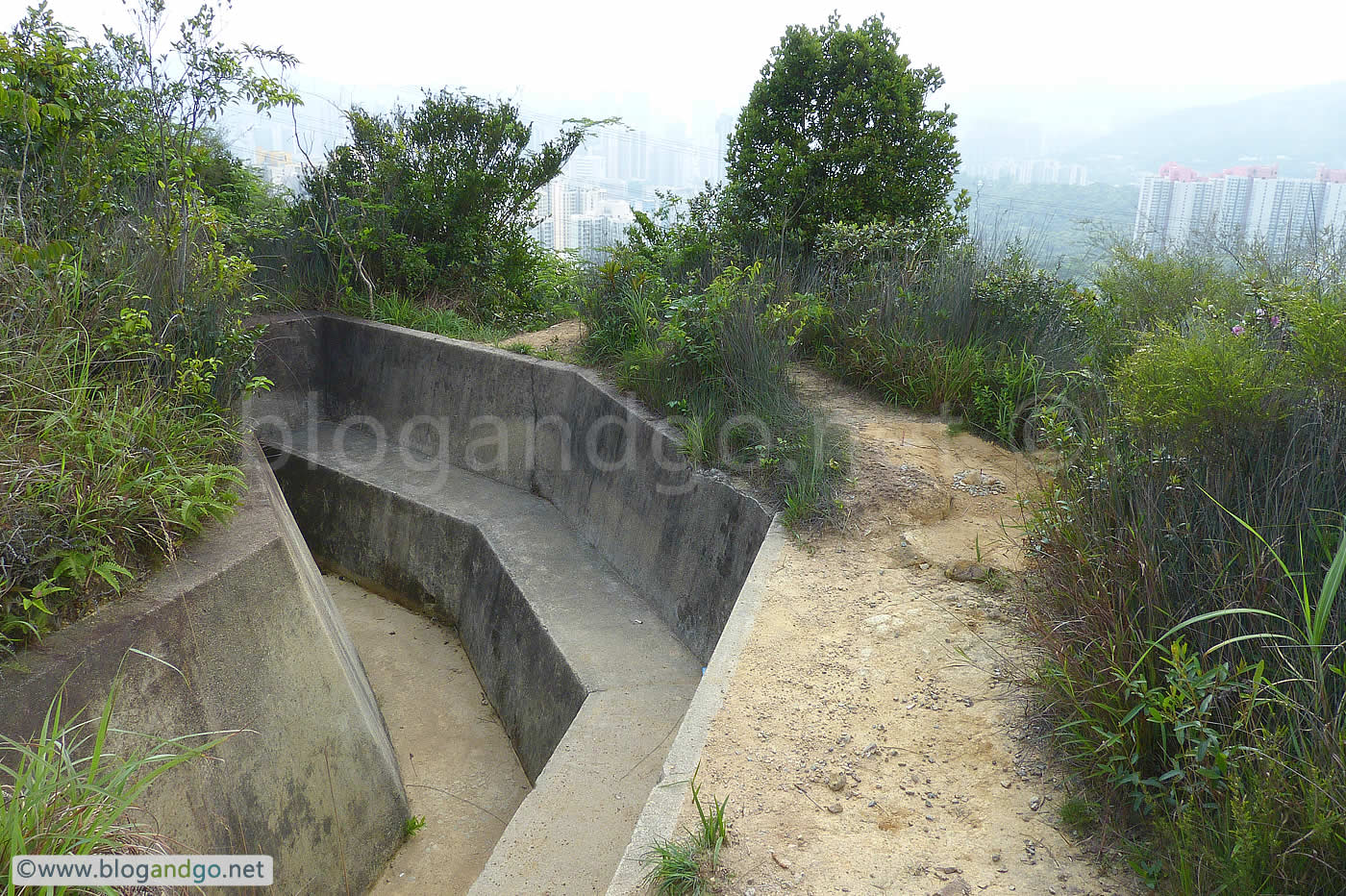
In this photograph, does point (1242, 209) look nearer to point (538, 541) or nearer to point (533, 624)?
point (538, 541)

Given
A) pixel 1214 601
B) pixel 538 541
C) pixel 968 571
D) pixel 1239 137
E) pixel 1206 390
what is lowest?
pixel 538 541

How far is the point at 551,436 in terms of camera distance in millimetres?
5941

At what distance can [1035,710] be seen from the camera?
2502 mm

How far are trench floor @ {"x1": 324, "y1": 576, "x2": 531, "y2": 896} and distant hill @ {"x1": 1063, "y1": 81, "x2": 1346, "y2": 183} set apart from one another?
898 cm

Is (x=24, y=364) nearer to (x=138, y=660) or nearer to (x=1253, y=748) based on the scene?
(x=138, y=660)

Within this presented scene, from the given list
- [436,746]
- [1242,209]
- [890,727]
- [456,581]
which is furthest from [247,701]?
[1242,209]

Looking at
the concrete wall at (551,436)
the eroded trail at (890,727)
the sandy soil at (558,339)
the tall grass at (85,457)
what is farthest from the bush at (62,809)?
the sandy soil at (558,339)

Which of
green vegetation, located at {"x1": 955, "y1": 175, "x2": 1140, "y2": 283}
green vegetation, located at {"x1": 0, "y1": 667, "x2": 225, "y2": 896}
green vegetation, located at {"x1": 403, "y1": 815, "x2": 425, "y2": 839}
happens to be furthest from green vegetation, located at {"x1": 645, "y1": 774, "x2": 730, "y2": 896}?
green vegetation, located at {"x1": 955, "y1": 175, "x2": 1140, "y2": 283}

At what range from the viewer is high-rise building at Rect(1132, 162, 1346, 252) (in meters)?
5.40

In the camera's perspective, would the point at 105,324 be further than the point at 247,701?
Yes

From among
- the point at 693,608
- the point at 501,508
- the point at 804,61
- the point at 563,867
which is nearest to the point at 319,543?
the point at 501,508

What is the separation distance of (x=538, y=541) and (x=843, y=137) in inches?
135

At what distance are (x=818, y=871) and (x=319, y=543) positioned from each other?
5.23 meters

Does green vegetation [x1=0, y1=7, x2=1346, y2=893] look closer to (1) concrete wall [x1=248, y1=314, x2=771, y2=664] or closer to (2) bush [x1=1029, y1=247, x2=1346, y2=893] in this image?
(2) bush [x1=1029, y1=247, x2=1346, y2=893]
